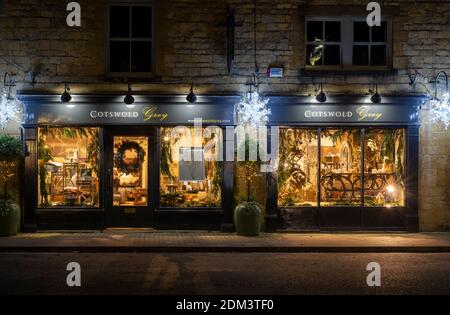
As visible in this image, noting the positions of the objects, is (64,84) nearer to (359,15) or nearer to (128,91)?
(128,91)

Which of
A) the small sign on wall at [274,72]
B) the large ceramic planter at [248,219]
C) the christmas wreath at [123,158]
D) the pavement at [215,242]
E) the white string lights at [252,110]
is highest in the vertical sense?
the small sign on wall at [274,72]

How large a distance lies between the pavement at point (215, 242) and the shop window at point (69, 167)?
954 mm

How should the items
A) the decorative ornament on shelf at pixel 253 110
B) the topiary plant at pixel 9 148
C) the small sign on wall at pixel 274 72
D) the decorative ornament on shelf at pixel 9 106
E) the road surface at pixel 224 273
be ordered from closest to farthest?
the road surface at pixel 224 273 → the topiary plant at pixel 9 148 → the decorative ornament on shelf at pixel 9 106 → the decorative ornament on shelf at pixel 253 110 → the small sign on wall at pixel 274 72

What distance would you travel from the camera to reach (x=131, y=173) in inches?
631

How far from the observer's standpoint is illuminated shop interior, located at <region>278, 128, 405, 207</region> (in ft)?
52.7

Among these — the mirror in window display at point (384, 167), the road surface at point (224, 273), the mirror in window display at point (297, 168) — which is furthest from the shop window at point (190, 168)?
the mirror in window display at point (384, 167)

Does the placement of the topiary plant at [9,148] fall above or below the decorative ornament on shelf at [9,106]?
below

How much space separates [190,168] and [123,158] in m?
1.79

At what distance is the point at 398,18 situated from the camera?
15891 mm

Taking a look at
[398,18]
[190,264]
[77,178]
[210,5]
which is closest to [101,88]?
[77,178]

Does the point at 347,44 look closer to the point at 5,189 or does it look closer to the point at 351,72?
the point at 351,72

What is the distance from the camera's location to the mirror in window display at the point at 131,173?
52.5ft

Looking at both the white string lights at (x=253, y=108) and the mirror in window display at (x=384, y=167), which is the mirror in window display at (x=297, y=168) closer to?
the white string lights at (x=253, y=108)
